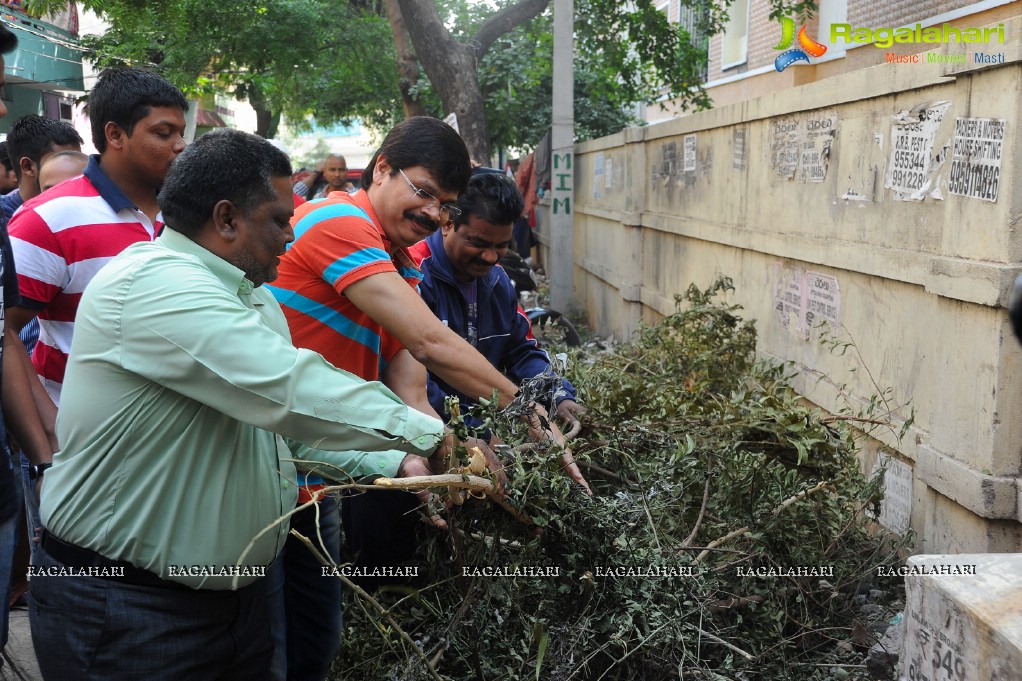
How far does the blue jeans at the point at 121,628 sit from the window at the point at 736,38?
55.7 feet

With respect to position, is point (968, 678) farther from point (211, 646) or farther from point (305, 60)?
point (305, 60)

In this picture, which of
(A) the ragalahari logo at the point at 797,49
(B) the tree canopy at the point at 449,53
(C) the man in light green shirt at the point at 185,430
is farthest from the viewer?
(A) the ragalahari logo at the point at 797,49

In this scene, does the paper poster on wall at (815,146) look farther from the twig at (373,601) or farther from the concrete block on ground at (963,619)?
the twig at (373,601)

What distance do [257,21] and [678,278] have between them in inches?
316

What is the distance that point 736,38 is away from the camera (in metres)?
18.0

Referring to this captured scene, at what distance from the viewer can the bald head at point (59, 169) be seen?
4.61 meters

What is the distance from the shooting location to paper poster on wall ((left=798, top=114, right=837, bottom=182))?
4.78 m

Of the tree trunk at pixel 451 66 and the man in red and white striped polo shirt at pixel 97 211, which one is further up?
the tree trunk at pixel 451 66

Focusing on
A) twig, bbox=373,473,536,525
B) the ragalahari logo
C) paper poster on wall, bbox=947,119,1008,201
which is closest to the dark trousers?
twig, bbox=373,473,536,525

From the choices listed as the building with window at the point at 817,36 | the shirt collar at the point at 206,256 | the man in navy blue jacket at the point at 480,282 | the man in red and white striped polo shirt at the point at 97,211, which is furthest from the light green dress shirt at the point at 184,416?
the building with window at the point at 817,36

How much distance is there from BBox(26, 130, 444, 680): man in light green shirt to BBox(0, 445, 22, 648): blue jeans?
2.11ft

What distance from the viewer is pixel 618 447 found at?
130 inches

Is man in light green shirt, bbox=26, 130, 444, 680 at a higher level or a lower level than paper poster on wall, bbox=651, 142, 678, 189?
lower

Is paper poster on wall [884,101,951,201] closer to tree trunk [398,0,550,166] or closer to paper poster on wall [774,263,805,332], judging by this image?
paper poster on wall [774,263,805,332]
